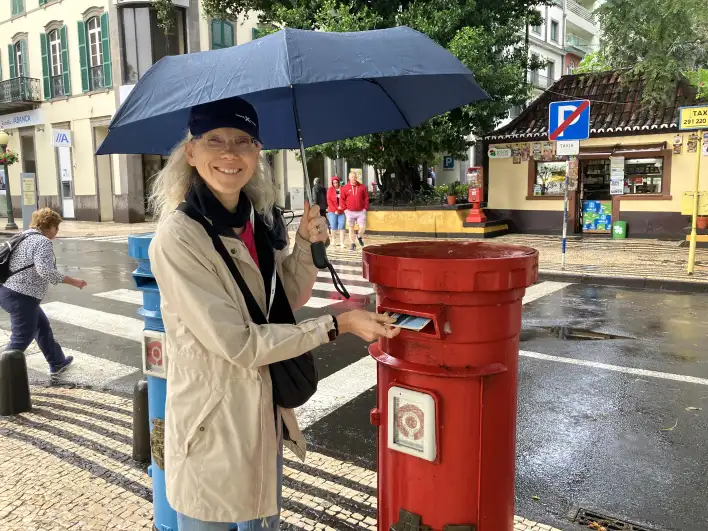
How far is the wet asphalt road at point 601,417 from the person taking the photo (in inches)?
130

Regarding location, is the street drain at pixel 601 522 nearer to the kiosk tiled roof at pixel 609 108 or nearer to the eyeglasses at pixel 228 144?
the eyeglasses at pixel 228 144

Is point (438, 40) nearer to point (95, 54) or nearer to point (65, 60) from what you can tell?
point (95, 54)

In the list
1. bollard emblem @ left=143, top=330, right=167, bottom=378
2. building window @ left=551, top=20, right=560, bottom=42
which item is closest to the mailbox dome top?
bollard emblem @ left=143, top=330, right=167, bottom=378

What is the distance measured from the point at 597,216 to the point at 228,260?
16.2m

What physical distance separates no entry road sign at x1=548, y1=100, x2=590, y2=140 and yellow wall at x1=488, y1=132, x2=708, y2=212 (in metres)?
5.05

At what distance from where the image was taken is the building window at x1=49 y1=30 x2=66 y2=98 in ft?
84.7

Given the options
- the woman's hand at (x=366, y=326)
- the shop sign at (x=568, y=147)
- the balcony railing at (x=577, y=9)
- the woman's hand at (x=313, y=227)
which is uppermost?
the balcony railing at (x=577, y=9)

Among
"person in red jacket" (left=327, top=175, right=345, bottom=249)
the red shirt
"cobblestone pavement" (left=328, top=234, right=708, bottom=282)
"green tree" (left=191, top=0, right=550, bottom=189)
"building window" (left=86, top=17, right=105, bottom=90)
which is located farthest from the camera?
"building window" (left=86, top=17, right=105, bottom=90)

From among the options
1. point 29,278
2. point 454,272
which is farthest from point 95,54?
point 454,272

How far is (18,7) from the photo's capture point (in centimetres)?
2742

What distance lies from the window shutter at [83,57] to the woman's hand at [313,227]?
2555 cm

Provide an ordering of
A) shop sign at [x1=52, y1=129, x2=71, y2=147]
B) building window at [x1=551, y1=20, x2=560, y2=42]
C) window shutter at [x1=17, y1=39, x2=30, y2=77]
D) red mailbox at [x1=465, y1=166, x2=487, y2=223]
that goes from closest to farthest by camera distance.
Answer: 1. red mailbox at [x1=465, y1=166, x2=487, y2=223]
2. shop sign at [x1=52, y1=129, x2=71, y2=147]
3. window shutter at [x1=17, y1=39, x2=30, y2=77]
4. building window at [x1=551, y1=20, x2=560, y2=42]

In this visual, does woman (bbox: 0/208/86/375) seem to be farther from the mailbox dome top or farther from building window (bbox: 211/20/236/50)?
building window (bbox: 211/20/236/50)

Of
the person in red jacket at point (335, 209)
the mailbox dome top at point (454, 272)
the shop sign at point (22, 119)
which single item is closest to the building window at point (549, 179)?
the person in red jacket at point (335, 209)
